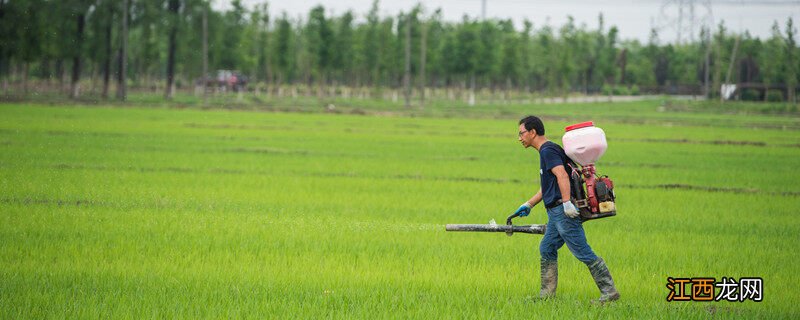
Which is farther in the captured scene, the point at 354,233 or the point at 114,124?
the point at 114,124

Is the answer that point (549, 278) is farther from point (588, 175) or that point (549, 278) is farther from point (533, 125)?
point (533, 125)

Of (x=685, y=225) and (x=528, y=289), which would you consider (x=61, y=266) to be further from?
(x=685, y=225)

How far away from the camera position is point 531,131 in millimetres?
8016

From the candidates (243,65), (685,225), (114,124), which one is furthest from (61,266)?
(243,65)

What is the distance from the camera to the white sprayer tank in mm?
7520

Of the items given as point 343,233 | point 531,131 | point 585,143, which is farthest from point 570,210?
point 343,233

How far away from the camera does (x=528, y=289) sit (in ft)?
29.5

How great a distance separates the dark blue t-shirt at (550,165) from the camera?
7785 millimetres

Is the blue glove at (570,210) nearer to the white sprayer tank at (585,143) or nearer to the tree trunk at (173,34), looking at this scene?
the white sprayer tank at (585,143)

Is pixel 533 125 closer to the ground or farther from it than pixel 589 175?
farther from it

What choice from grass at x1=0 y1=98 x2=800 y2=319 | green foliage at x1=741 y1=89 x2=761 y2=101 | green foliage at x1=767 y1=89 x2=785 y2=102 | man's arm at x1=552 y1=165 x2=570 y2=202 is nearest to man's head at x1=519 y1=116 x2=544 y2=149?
man's arm at x1=552 y1=165 x2=570 y2=202

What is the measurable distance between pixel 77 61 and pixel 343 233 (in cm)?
6145

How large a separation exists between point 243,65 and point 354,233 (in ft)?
239

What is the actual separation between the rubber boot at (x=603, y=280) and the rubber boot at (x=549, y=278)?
384 millimetres
